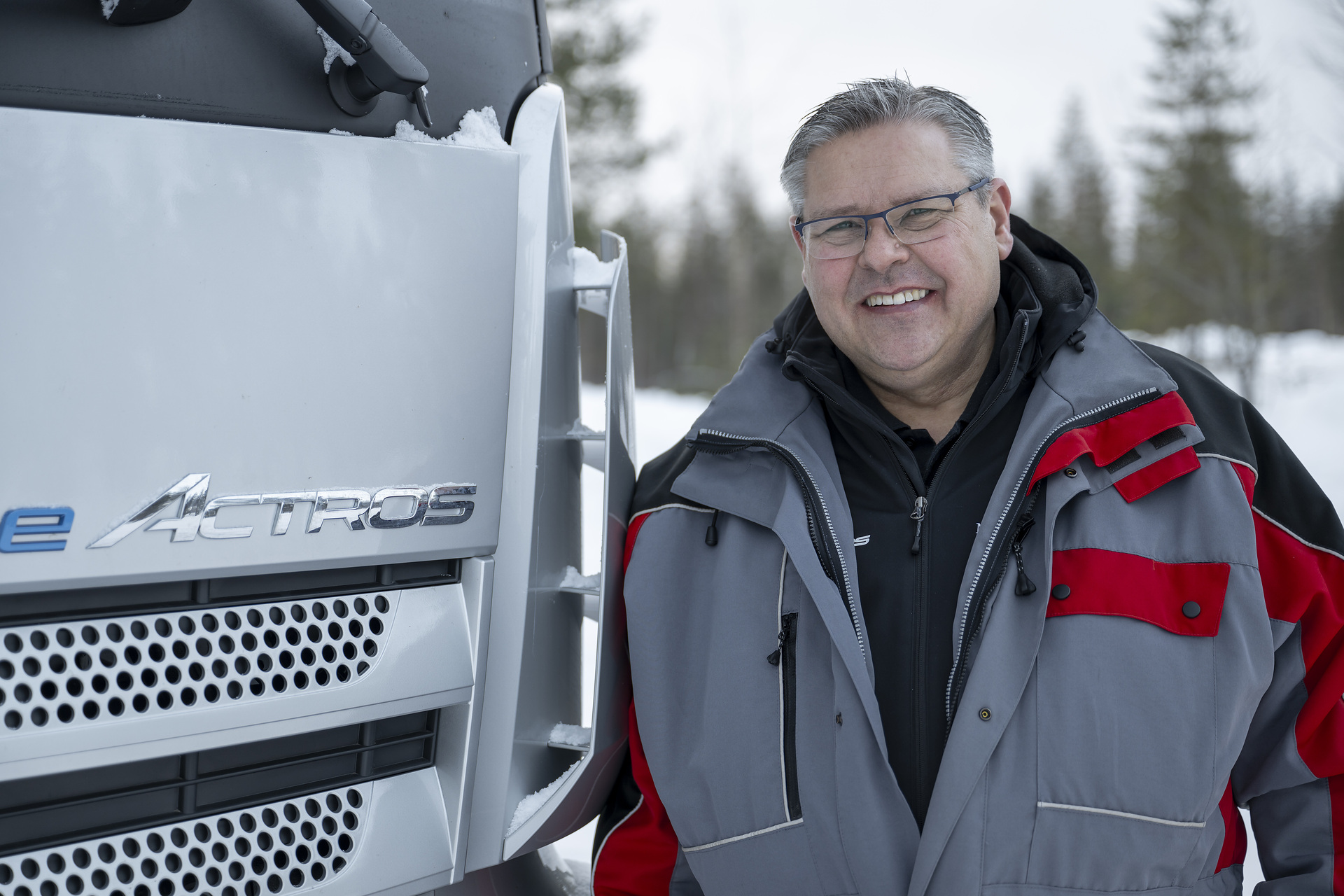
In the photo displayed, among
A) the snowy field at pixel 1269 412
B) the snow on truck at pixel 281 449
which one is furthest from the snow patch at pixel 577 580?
the snowy field at pixel 1269 412

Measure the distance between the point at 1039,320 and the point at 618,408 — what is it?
90 centimetres

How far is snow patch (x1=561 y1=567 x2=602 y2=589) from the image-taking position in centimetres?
179

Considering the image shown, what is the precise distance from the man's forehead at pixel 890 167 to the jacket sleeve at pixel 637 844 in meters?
0.80

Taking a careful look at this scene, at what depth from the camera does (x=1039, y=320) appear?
209 cm

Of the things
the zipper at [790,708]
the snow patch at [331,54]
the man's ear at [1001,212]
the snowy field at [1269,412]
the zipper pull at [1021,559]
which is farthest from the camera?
the snowy field at [1269,412]

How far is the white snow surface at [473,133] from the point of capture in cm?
153

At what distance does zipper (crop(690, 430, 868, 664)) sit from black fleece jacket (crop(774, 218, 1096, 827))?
125mm

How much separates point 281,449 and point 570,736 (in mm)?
744

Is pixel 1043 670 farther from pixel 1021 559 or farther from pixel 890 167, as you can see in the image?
pixel 890 167

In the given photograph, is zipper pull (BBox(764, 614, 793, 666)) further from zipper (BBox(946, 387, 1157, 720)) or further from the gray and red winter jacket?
zipper (BBox(946, 387, 1157, 720))

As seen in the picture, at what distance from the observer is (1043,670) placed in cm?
178

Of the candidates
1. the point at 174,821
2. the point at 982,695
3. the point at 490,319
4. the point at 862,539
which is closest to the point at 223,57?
the point at 490,319

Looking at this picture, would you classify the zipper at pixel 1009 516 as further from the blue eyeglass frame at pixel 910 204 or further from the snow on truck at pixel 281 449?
the snow on truck at pixel 281 449

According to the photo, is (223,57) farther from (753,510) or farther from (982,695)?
(982,695)
